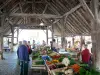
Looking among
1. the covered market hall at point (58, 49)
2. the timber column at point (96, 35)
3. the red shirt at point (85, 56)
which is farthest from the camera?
the red shirt at point (85, 56)

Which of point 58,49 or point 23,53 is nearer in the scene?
point 23,53

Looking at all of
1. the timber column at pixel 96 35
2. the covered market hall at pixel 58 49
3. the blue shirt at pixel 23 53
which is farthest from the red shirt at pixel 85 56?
the blue shirt at pixel 23 53

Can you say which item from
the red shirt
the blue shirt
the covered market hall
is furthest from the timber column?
the blue shirt

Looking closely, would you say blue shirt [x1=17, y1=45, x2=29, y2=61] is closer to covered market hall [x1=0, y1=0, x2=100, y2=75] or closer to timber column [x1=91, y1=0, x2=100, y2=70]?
covered market hall [x1=0, y1=0, x2=100, y2=75]

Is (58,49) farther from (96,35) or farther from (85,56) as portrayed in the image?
(96,35)

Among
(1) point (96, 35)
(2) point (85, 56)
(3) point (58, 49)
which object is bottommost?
(2) point (85, 56)

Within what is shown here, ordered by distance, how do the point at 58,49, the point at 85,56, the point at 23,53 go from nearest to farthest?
1. the point at 23,53
2. the point at 85,56
3. the point at 58,49

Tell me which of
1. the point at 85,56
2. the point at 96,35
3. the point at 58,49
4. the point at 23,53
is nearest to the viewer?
the point at 96,35

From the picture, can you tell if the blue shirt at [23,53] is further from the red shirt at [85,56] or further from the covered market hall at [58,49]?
the red shirt at [85,56]

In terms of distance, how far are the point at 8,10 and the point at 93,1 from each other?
338 inches

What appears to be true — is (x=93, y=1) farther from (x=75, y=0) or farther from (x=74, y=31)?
(x=74, y=31)

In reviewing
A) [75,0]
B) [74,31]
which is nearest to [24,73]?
[75,0]

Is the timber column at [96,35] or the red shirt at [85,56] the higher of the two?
the timber column at [96,35]

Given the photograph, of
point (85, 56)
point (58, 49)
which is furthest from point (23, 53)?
point (58, 49)
